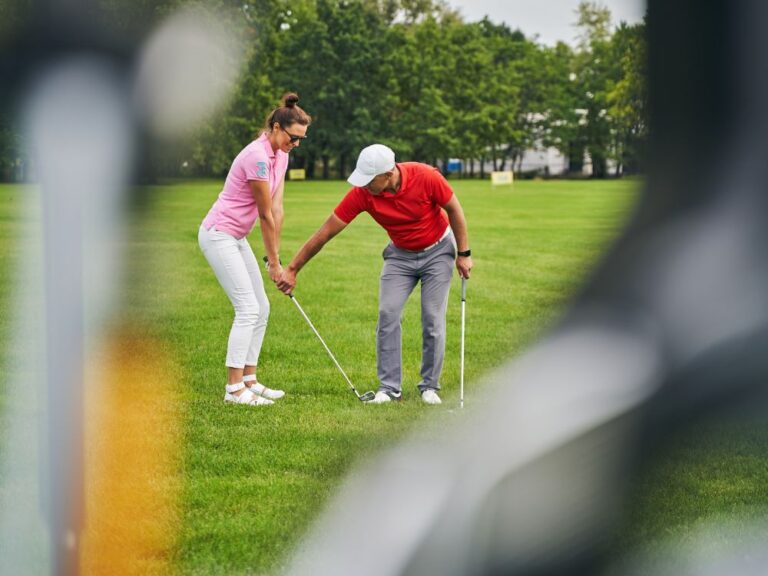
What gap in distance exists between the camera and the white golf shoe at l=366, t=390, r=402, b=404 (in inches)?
185

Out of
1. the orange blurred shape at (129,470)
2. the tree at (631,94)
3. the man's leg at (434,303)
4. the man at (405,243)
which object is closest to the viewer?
the tree at (631,94)

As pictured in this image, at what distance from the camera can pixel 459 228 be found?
14.6ft

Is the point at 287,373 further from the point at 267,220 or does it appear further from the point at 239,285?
the point at 267,220

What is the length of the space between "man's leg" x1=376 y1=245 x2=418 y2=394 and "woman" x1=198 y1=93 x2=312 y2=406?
61 centimetres

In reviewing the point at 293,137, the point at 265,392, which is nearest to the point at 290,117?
the point at 293,137

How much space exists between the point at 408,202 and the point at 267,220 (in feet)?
2.13

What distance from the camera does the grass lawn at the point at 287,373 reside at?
0.69m

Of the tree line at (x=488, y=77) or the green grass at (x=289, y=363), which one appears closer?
the tree line at (x=488, y=77)

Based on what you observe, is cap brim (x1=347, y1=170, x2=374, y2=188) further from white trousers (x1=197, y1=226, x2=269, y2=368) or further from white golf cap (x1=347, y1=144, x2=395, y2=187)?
white trousers (x1=197, y1=226, x2=269, y2=368)

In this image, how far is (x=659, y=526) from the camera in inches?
66.4

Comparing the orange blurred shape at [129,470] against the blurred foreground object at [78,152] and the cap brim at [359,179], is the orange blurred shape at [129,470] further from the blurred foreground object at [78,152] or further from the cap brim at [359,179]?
the cap brim at [359,179]

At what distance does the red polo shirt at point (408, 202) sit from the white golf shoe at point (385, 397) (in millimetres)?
858

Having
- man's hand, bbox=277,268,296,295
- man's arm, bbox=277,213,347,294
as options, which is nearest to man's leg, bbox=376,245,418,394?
man's arm, bbox=277,213,347,294

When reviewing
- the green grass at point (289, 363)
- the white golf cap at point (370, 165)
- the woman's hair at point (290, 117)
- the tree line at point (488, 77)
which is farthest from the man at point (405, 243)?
the tree line at point (488, 77)
